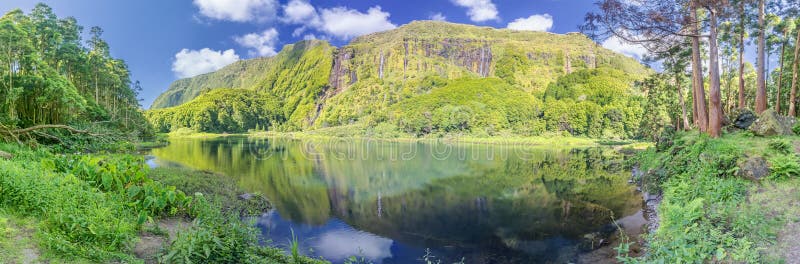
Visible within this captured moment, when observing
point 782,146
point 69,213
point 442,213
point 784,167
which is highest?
point 782,146

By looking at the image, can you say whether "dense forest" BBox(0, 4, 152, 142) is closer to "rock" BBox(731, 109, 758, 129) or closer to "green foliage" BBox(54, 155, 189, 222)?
"green foliage" BBox(54, 155, 189, 222)

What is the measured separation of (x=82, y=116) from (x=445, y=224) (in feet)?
71.0

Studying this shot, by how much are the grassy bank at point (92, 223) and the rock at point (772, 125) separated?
57.2 ft

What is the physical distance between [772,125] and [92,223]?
21.1 meters

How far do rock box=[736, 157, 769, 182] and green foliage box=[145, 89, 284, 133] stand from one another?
151735 millimetres

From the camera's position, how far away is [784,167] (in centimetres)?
932

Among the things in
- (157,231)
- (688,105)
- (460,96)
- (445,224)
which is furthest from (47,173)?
(460,96)

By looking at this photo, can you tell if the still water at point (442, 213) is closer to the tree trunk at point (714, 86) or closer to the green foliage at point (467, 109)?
the tree trunk at point (714, 86)

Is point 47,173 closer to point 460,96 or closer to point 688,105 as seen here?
point 688,105

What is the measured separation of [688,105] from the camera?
1817 inches

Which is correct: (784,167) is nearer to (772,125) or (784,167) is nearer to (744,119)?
(772,125)

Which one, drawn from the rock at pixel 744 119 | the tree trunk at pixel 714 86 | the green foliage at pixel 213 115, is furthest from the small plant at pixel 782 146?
the green foliage at pixel 213 115

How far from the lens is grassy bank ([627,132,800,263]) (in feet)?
22.1

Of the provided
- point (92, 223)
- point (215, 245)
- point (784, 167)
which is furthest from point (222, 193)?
point (784, 167)
